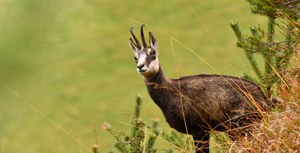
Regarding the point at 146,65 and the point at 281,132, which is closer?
the point at 281,132

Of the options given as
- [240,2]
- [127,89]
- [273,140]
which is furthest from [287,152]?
[240,2]

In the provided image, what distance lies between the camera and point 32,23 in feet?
167

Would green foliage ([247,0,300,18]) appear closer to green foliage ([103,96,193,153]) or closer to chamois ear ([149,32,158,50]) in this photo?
chamois ear ([149,32,158,50])

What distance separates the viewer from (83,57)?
4741 cm

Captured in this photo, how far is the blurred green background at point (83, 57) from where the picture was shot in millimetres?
40219

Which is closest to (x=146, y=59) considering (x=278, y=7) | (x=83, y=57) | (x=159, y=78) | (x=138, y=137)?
(x=159, y=78)

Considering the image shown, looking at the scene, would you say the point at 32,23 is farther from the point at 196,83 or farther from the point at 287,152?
the point at 287,152

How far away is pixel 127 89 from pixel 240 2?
1086 cm

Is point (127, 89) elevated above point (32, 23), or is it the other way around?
point (32, 23)

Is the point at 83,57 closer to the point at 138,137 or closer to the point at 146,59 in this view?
the point at 146,59

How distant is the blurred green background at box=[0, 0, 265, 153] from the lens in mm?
40219

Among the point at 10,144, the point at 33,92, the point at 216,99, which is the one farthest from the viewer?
the point at 33,92

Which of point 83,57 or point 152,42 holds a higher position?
point 83,57

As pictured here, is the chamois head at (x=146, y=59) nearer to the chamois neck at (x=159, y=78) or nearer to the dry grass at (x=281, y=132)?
the chamois neck at (x=159, y=78)
